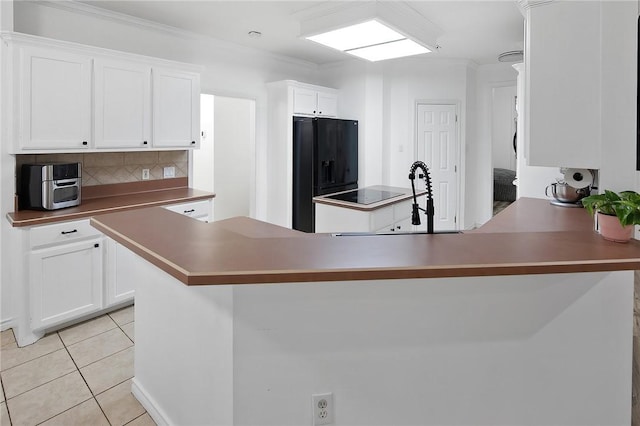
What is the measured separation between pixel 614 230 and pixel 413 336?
0.86 metres

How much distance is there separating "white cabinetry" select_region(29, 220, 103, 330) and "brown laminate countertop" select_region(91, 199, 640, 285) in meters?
1.26

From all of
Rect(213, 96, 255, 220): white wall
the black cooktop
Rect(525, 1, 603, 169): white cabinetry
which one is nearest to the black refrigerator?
the black cooktop

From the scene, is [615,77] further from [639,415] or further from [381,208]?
[381,208]

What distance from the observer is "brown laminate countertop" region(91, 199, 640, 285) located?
46.4 inches

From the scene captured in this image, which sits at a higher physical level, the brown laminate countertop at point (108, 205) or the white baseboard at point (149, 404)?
the brown laminate countertop at point (108, 205)

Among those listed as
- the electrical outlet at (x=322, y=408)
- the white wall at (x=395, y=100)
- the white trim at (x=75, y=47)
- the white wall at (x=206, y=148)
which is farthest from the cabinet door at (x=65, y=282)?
the white wall at (x=395, y=100)

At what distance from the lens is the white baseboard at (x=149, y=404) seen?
188 cm

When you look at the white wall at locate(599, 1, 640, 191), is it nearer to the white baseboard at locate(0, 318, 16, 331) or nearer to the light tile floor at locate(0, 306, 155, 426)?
the light tile floor at locate(0, 306, 155, 426)

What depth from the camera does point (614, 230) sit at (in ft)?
4.81

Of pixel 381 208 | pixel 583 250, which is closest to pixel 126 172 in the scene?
pixel 381 208

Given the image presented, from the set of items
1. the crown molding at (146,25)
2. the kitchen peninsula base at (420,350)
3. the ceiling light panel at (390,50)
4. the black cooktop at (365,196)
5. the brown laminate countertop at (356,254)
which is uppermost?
the crown molding at (146,25)

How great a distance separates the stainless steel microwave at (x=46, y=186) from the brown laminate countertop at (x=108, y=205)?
0.20ft

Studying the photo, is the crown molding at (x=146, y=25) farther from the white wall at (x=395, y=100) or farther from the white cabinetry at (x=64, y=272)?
the white cabinetry at (x=64, y=272)

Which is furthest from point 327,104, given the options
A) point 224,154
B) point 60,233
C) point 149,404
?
point 149,404
